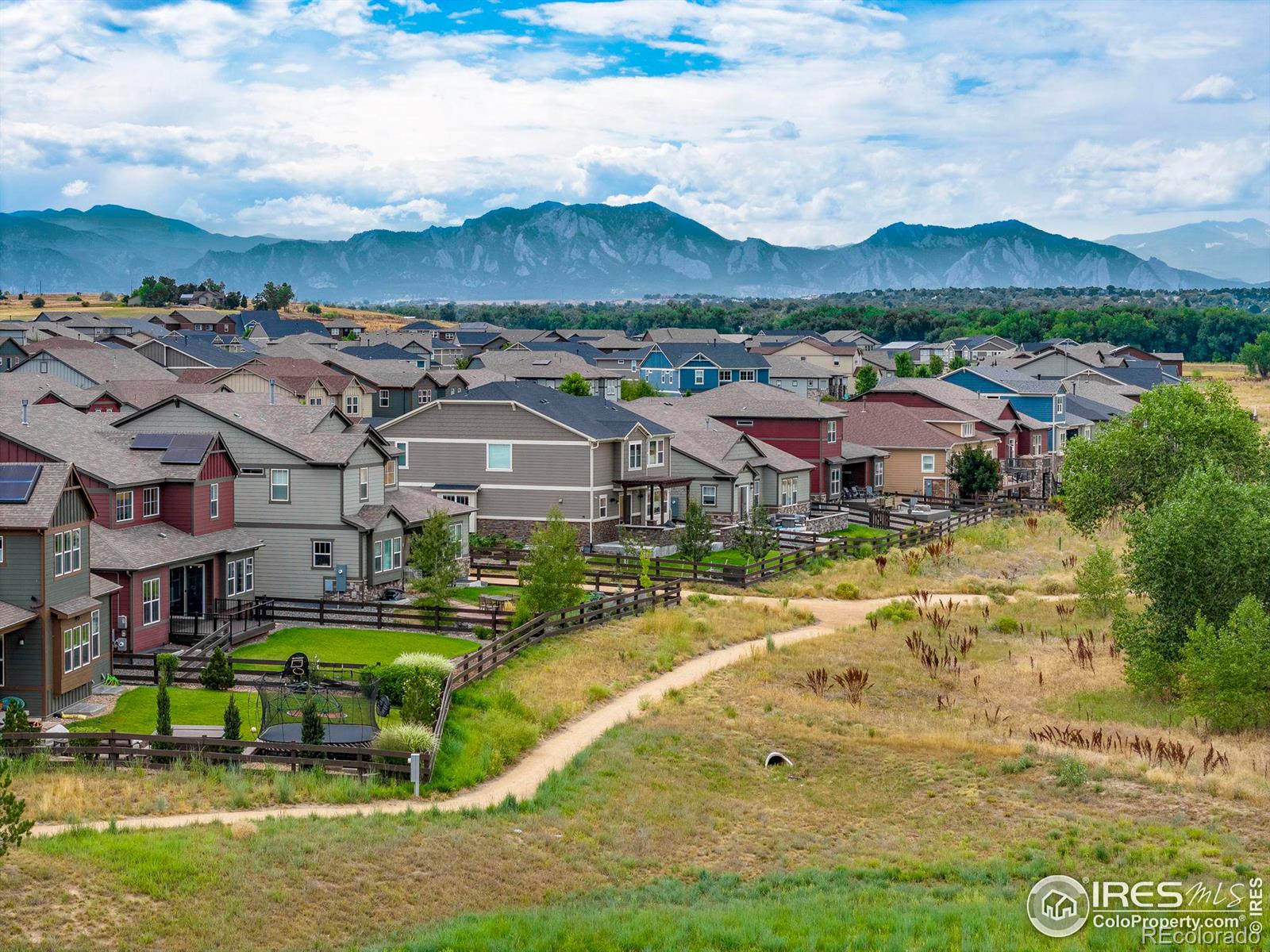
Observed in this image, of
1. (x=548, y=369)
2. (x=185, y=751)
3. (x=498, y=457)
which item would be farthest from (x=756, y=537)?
(x=548, y=369)

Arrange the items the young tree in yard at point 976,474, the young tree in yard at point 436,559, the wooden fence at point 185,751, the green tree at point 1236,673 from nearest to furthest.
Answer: the wooden fence at point 185,751, the green tree at point 1236,673, the young tree in yard at point 436,559, the young tree in yard at point 976,474

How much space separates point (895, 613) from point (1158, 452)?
15.7m

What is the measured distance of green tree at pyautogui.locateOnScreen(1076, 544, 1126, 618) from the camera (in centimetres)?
4900

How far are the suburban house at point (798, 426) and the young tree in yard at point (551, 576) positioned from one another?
A: 33140mm

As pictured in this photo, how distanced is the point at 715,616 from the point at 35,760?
81.1 ft

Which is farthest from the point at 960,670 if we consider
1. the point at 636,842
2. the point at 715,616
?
the point at 636,842

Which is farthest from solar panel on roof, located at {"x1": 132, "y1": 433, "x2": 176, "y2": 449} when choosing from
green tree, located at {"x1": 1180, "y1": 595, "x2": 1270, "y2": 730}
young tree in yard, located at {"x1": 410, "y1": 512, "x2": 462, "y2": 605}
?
green tree, located at {"x1": 1180, "y1": 595, "x2": 1270, "y2": 730}

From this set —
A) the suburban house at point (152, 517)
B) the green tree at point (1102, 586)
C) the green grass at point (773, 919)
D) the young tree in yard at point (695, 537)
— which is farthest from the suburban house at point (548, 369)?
the green grass at point (773, 919)

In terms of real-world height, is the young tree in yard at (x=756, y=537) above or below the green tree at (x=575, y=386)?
below

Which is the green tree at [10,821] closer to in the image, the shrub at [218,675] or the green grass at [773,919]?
the green grass at [773,919]

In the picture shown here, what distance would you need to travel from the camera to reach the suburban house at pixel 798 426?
7606cm

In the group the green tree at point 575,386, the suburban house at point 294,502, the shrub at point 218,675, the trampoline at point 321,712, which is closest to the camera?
the trampoline at point 321,712

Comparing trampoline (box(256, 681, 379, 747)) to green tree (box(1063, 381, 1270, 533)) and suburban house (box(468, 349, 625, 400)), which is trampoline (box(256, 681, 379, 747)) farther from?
suburban house (box(468, 349, 625, 400))

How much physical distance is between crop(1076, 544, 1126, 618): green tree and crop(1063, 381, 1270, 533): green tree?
6601 millimetres
